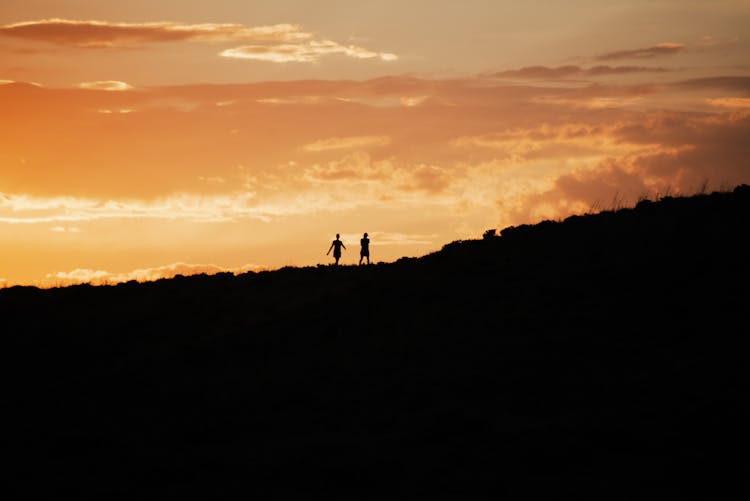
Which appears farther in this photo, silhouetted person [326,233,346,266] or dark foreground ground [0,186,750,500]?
silhouetted person [326,233,346,266]

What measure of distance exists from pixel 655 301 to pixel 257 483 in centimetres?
1640

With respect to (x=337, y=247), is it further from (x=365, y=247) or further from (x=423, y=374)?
(x=423, y=374)

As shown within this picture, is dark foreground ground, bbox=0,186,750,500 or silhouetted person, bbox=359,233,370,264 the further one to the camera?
silhouetted person, bbox=359,233,370,264

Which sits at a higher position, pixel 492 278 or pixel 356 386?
pixel 492 278

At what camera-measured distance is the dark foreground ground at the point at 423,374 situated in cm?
2005

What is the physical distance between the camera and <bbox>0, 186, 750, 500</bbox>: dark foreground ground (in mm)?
20047

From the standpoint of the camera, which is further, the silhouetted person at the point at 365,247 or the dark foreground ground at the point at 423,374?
the silhouetted person at the point at 365,247

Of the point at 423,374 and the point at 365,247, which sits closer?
the point at 423,374

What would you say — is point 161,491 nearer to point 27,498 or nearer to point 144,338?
point 27,498

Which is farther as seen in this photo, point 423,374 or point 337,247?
point 337,247

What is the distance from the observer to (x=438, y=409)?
23.8 m

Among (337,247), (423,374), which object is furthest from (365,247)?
(423,374)

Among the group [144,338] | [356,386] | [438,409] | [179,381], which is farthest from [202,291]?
[438,409]

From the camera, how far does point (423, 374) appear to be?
27.0 metres
